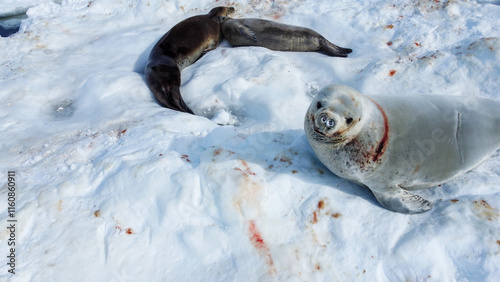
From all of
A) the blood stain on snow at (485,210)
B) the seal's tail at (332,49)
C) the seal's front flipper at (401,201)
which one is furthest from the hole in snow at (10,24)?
the blood stain on snow at (485,210)

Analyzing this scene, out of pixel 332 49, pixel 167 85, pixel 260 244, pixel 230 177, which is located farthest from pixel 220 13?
pixel 260 244

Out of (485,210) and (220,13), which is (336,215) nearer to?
(485,210)

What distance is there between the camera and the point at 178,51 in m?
4.49

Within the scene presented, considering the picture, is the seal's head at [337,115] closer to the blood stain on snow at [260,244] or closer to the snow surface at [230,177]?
the snow surface at [230,177]

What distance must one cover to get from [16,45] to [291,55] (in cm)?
345

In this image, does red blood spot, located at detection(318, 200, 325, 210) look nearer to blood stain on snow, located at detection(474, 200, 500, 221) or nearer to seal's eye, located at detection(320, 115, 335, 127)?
seal's eye, located at detection(320, 115, 335, 127)

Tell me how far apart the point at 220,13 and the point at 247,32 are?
68 cm

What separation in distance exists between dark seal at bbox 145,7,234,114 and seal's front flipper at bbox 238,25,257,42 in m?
0.36

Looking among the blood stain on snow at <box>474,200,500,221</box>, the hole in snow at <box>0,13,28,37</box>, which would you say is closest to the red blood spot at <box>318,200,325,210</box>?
the blood stain on snow at <box>474,200,500,221</box>

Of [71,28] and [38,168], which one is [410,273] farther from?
[71,28]

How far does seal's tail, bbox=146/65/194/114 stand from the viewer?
3609 millimetres

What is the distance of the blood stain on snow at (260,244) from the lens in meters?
2.03

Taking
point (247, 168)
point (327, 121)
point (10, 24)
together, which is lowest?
point (10, 24)

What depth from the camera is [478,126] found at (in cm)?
258
